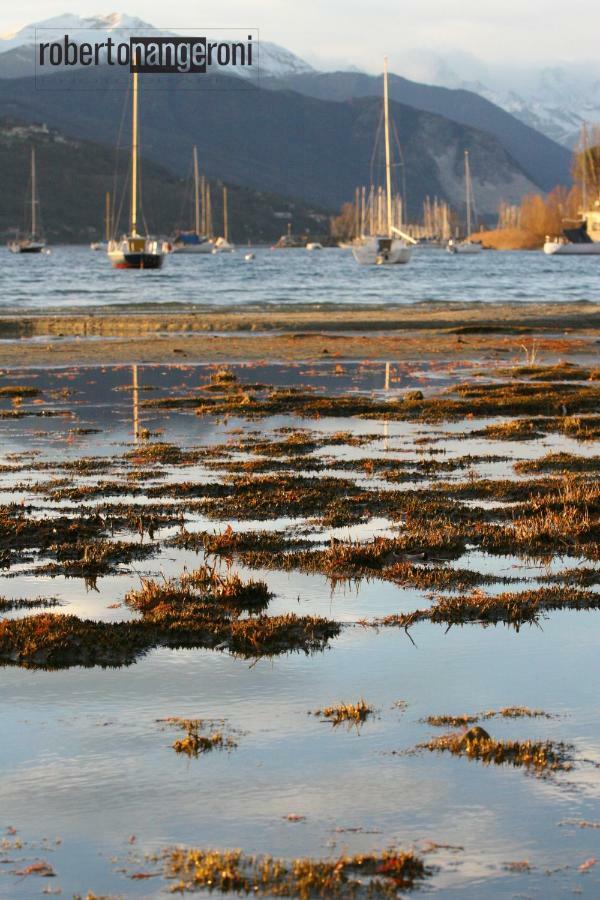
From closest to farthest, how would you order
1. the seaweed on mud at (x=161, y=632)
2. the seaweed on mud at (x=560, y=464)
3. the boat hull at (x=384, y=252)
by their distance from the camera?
the seaweed on mud at (x=161, y=632) < the seaweed on mud at (x=560, y=464) < the boat hull at (x=384, y=252)

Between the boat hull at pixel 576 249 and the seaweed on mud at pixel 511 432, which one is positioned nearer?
the seaweed on mud at pixel 511 432

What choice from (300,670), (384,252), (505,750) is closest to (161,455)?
(300,670)

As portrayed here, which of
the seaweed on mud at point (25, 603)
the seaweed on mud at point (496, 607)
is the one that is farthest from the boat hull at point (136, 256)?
the seaweed on mud at point (496, 607)

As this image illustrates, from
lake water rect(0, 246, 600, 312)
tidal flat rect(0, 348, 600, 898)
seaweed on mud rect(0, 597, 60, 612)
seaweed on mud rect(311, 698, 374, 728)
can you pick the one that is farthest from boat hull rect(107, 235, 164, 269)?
seaweed on mud rect(311, 698, 374, 728)

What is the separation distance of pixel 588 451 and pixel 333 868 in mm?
11934

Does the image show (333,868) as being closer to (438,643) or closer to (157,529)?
(438,643)

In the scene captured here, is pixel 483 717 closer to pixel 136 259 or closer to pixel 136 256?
pixel 136 256

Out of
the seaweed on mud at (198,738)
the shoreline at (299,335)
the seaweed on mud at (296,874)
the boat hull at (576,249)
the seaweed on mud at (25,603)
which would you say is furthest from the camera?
the boat hull at (576,249)

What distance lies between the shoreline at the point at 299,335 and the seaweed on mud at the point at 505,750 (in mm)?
24138

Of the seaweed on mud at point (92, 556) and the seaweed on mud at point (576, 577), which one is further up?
the seaweed on mud at point (576, 577)

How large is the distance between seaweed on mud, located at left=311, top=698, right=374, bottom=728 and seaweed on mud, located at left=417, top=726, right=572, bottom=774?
1.57 ft

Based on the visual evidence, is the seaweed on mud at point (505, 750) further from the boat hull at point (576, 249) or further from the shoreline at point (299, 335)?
the boat hull at point (576, 249)

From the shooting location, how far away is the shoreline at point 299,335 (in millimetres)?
33219

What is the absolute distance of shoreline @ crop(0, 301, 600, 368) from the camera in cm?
3322
